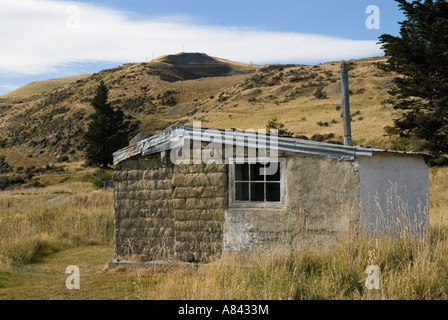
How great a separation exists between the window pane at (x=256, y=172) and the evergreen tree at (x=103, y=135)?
3530 cm

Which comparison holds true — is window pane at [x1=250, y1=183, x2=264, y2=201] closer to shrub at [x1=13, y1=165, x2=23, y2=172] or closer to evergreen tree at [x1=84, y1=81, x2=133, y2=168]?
evergreen tree at [x1=84, y1=81, x2=133, y2=168]

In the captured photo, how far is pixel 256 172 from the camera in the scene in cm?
941

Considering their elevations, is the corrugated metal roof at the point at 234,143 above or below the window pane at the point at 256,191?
above

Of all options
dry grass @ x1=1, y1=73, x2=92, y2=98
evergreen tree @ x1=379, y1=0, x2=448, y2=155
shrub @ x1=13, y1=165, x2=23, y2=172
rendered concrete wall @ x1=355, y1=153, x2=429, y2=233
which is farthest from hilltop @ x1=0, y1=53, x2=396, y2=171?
rendered concrete wall @ x1=355, y1=153, x2=429, y2=233

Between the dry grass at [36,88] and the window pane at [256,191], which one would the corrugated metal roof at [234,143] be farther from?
the dry grass at [36,88]

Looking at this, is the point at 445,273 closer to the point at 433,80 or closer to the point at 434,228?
the point at 434,228

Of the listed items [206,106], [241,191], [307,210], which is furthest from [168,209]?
[206,106]

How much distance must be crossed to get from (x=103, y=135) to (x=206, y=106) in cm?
1894

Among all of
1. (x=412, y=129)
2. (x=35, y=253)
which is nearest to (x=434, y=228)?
(x=35, y=253)

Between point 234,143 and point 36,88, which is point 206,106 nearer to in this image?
point 234,143

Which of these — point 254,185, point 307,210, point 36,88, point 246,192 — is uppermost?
point 36,88

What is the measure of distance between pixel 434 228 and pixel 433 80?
1739 centimetres

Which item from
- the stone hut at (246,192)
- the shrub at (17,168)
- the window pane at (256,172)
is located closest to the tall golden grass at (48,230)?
the stone hut at (246,192)

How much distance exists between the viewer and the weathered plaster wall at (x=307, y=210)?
338 inches
